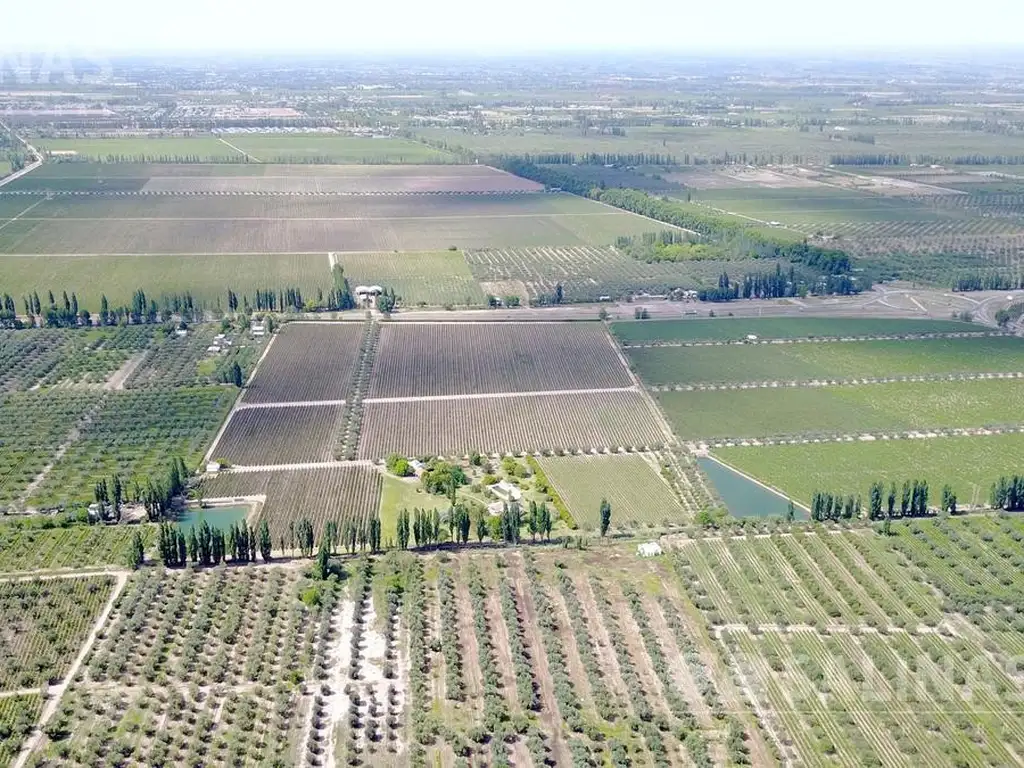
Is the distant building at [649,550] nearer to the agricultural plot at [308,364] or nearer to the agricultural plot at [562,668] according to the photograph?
the agricultural plot at [562,668]

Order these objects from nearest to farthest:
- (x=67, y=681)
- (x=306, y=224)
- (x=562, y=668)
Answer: (x=67, y=681) < (x=562, y=668) < (x=306, y=224)

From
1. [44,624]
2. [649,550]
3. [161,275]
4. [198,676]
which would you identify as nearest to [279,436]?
[44,624]

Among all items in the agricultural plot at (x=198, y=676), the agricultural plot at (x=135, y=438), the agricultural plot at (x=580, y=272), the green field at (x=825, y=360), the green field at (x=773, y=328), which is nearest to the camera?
the agricultural plot at (x=198, y=676)

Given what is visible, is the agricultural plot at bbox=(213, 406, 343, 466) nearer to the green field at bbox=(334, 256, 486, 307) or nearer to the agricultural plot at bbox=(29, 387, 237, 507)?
the agricultural plot at bbox=(29, 387, 237, 507)

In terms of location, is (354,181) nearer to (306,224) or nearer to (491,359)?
(306,224)

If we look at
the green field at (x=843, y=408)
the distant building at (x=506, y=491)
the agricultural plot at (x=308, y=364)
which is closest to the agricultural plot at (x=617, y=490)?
the distant building at (x=506, y=491)
